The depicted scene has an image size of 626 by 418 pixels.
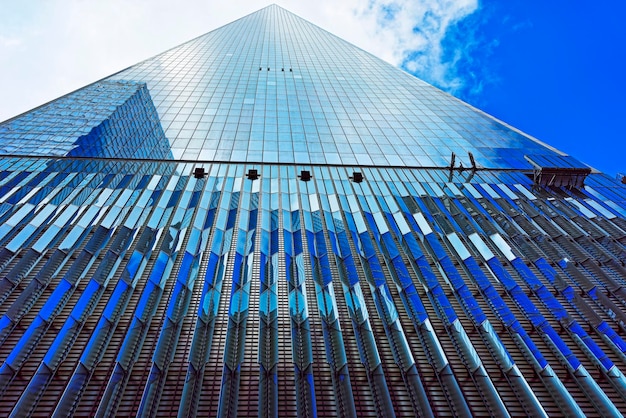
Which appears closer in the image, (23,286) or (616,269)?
(23,286)

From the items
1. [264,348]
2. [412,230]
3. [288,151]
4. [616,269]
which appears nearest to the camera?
[264,348]

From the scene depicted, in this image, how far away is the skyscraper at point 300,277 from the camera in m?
9.77

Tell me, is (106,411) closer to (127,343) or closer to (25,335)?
(127,343)

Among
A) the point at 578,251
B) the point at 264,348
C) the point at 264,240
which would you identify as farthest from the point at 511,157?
the point at 264,348

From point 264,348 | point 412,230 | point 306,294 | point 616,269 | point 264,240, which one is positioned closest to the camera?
point 264,348

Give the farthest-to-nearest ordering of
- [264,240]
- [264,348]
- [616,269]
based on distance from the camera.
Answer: [264,240] < [616,269] < [264,348]

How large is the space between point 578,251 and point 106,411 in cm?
1768

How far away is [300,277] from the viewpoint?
13.8m

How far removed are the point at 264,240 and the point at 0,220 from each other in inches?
454

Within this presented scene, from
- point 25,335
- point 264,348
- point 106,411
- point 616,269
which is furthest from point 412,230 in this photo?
point 25,335

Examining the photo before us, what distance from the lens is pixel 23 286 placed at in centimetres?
1295

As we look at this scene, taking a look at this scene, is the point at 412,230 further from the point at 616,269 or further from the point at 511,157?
the point at 511,157

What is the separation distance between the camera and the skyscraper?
9.77 m

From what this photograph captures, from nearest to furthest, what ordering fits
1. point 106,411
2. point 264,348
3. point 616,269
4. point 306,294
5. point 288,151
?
point 106,411, point 264,348, point 306,294, point 616,269, point 288,151
